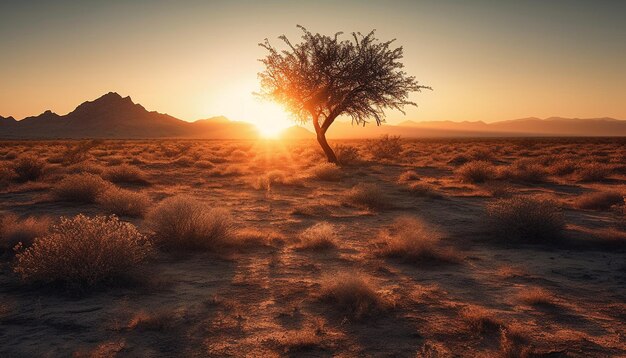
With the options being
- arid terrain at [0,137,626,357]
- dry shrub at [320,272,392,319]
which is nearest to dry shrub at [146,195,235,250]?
arid terrain at [0,137,626,357]

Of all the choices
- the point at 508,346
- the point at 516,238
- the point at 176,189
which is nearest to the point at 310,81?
the point at 176,189

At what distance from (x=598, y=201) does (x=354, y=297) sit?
11178 mm

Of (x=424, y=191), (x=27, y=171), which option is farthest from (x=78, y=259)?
(x=27, y=171)

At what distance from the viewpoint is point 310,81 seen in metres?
24.0

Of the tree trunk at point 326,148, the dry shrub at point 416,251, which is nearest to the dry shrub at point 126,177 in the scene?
the tree trunk at point 326,148

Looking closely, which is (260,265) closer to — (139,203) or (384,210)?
(139,203)

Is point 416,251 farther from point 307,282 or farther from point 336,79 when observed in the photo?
point 336,79

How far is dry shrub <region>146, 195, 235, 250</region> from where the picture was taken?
8.12 m

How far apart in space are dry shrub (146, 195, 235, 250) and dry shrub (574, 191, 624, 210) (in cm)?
1130

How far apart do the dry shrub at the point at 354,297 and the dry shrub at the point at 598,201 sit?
10489 mm

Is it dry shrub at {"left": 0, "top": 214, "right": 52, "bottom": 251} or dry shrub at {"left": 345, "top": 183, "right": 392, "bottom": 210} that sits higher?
dry shrub at {"left": 0, "top": 214, "right": 52, "bottom": 251}

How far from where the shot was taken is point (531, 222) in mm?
9133

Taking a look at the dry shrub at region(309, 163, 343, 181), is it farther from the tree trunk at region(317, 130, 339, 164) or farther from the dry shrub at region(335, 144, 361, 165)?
the dry shrub at region(335, 144, 361, 165)

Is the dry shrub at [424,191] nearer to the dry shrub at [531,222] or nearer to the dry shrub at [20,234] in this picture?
the dry shrub at [531,222]
